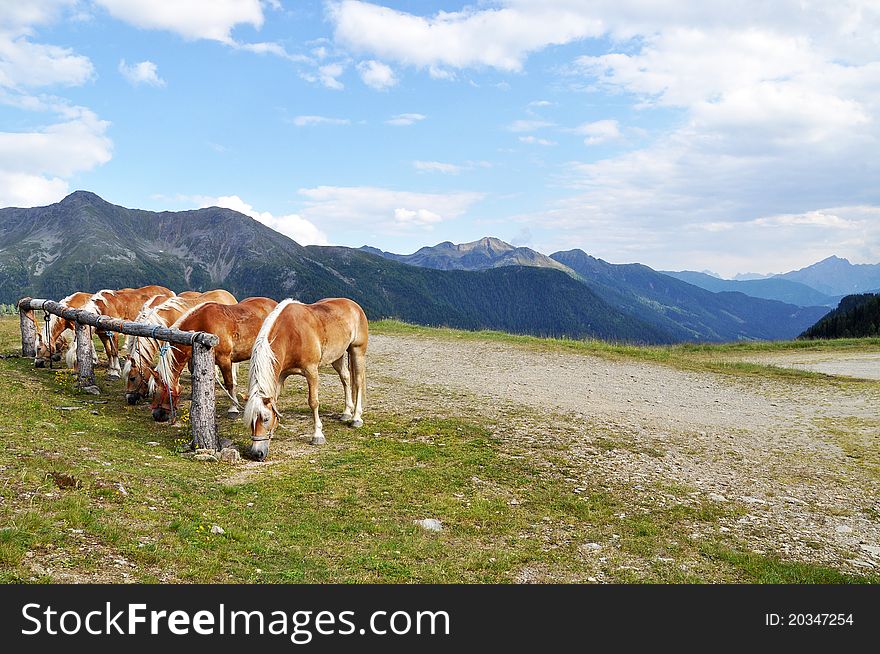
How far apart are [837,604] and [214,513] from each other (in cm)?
661

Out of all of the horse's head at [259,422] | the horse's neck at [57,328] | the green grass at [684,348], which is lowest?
the horse's head at [259,422]

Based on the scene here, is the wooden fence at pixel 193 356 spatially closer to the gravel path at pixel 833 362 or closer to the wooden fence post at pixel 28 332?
the wooden fence post at pixel 28 332

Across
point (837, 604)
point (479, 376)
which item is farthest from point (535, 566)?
point (479, 376)

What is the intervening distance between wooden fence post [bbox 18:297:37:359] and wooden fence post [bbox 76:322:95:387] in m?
4.48

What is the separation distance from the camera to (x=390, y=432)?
11.0 m

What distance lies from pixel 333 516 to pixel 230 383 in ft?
18.6

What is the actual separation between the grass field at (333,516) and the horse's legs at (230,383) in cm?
139

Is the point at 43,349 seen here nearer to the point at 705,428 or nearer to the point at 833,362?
the point at 705,428

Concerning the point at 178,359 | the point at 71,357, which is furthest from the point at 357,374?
the point at 71,357

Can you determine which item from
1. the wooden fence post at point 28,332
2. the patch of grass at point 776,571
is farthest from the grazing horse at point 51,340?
the patch of grass at point 776,571

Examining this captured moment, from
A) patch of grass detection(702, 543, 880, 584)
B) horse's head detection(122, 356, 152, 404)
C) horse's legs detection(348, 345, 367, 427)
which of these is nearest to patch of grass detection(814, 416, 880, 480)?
patch of grass detection(702, 543, 880, 584)

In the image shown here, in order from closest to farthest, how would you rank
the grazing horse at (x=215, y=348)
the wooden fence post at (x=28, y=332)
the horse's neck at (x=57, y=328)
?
the grazing horse at (x=215, y=348)
the horse's neck at (x=57, y=328)
the wooden fence post at (x=28, y=332)

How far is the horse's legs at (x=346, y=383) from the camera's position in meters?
11.9

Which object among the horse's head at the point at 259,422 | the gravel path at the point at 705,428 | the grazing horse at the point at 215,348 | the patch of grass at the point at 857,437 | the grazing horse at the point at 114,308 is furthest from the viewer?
the grazing horse at the point at 114,308
